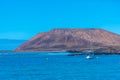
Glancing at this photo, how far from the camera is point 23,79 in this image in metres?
61.3

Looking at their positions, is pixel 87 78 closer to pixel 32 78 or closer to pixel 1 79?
pixel 32 78

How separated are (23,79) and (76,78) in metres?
7.09

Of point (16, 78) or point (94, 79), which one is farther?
point (16, 78)

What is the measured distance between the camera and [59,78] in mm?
61469

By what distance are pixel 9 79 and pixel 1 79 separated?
1.06 metres

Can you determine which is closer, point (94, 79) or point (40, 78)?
point (94, 79)

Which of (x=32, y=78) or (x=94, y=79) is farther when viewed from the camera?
(x=32, y=78)

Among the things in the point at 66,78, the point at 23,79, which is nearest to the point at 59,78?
the point at 66,78

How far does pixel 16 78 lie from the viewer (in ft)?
206

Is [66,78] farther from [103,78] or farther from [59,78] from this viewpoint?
[103,78]

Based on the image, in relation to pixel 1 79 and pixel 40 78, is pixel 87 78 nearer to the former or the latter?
pixel 40 78

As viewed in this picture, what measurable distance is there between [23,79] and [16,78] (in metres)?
1.87

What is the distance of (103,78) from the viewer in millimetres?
60188

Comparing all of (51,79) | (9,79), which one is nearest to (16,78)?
(9,79)
